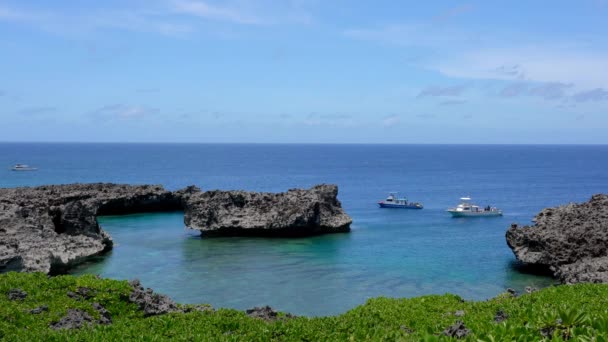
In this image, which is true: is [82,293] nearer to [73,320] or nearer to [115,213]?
[73,320]

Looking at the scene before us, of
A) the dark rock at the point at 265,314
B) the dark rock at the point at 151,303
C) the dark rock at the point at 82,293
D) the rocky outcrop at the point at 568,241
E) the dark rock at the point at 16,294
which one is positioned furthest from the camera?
the rocky outcrop at the point at 568,241

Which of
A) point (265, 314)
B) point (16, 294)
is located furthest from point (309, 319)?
point (16, 294)

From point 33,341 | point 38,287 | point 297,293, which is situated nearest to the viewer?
point 33,341

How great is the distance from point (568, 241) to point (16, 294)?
32.7 meters

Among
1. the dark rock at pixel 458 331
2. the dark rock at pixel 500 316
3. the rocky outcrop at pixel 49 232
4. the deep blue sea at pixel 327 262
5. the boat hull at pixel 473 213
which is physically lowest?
the deep blue sea at pixel 327 262

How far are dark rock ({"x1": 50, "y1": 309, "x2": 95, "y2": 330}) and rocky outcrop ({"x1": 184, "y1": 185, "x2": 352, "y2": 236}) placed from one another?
114ft

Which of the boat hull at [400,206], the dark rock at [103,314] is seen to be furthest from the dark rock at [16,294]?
the boat hull at [400,206]

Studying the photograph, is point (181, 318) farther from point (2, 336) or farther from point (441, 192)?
point (441, 192)

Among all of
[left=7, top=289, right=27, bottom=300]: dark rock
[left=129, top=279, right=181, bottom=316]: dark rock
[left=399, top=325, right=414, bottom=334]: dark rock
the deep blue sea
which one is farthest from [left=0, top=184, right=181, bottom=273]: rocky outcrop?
[left=399, top=325, right=414, bottom=334]: dark rock

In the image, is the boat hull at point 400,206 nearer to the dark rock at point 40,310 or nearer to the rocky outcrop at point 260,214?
the rocky outcrop at point 260,214

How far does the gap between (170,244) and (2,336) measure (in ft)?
115

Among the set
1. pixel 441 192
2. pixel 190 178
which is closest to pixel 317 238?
pixel 441 192

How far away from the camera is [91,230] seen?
4816 cm

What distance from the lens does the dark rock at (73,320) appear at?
19.3 m
